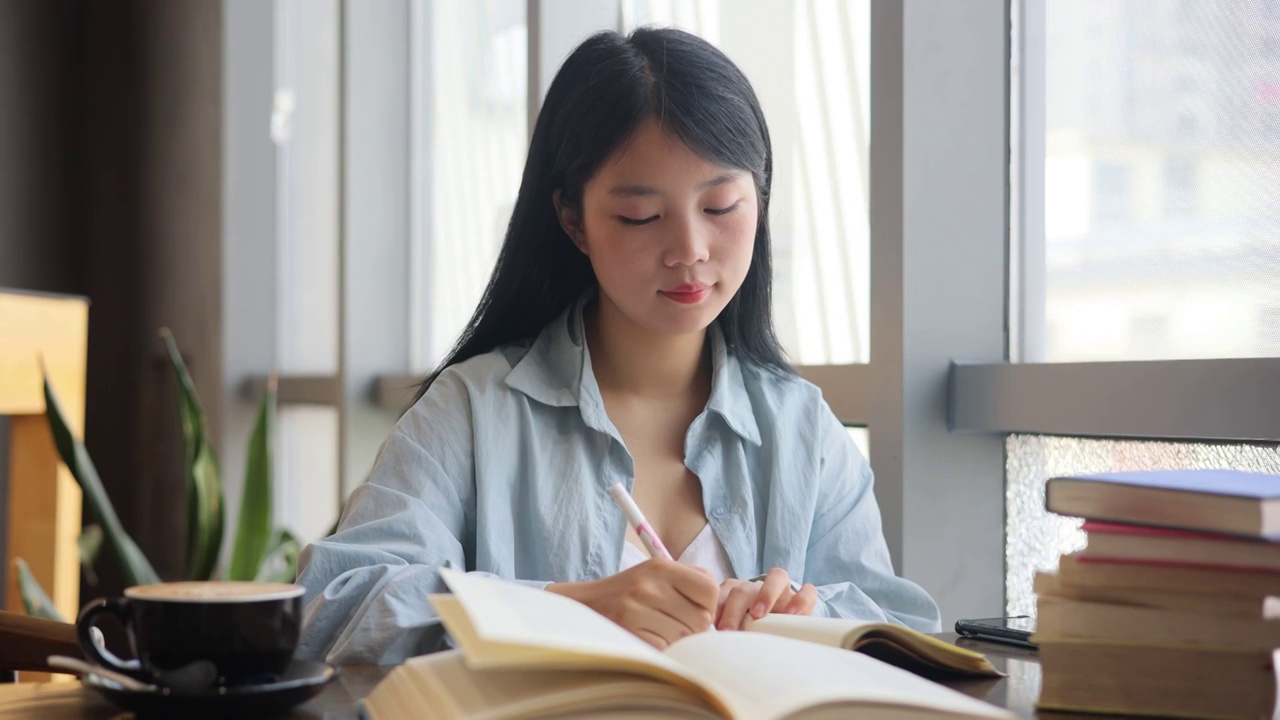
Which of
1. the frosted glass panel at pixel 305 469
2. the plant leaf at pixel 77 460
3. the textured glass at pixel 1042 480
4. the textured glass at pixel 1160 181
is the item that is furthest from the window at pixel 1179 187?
the frosted glass panel at pixel 305 469

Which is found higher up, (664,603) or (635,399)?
(635,399)

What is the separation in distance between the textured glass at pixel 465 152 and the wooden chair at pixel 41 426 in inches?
33.5

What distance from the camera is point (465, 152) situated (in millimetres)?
2926

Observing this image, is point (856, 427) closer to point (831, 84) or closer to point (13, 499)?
point (831, 84)

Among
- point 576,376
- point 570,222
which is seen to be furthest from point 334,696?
point 570,222

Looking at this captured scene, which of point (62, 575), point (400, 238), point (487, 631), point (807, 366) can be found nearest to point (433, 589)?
point (487, 631)

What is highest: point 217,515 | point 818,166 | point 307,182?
point 307,182

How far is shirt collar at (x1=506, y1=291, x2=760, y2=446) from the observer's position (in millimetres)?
1318

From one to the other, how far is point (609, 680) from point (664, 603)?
0.92ft

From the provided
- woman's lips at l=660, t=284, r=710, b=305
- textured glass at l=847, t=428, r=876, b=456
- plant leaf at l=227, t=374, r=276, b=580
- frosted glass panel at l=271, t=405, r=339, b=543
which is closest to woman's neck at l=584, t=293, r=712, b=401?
woman's lips at l=660, t=284, r=710, b=305

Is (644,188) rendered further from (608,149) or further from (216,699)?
(216,699)

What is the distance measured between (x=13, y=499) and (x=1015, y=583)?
7.10 feet

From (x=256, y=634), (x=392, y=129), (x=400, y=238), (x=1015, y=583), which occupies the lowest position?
(x=1015, y=583)

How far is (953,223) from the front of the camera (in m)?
1.53
